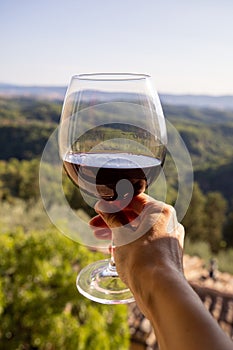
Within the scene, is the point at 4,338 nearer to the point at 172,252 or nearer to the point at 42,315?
A: the point at 42,315

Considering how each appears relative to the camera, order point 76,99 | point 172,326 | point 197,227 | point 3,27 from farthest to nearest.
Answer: point 3,27 → point 197,227 → point 76,99 → point 172,326

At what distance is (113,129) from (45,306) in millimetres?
2711

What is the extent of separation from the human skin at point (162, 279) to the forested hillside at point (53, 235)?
0.21 ft

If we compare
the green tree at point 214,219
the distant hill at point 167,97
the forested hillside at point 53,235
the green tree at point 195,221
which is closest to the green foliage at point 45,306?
the forested hillside at point 53,235

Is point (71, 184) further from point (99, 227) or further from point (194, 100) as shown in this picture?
point (194, 100)

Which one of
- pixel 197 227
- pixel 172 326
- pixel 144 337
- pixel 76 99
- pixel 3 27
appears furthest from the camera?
pixel 3 27

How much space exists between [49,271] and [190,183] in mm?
2449

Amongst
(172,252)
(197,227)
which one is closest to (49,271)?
(172,252)

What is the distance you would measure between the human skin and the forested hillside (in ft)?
0.21

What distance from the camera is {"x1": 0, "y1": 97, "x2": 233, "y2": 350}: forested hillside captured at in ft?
10.2

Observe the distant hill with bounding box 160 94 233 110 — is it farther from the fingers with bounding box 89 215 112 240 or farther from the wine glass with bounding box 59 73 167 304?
the wine glass with bounding box 59 73 167 304

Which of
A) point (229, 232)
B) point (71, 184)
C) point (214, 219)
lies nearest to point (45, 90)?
point (71, 184)

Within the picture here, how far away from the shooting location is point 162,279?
2.09ft

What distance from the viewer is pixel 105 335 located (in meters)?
3.16
